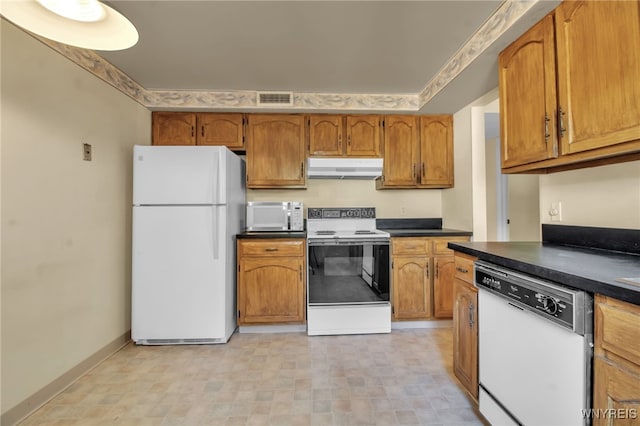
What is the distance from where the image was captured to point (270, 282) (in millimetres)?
2646

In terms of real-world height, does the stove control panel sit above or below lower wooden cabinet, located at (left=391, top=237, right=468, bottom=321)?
above

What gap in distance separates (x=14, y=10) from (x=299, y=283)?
2.35m

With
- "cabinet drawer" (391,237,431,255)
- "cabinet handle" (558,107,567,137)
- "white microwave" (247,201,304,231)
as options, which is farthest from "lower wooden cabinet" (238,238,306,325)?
"cabinet handle" (558,107,567,137)

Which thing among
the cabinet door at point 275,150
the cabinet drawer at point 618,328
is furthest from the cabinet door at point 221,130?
the cabinet drawer at point 618,328

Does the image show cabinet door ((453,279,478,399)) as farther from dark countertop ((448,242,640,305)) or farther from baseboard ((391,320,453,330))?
baseboard ((391,320,453,330))

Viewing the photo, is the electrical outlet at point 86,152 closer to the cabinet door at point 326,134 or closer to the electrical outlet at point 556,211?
the cabinet door at point 326,134

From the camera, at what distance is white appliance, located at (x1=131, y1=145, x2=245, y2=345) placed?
235 cm

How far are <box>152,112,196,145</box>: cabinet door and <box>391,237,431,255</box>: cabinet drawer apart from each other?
2.29 meters

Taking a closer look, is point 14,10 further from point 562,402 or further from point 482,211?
point 482,211

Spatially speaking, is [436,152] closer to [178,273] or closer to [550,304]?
[550,304]

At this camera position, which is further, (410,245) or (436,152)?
(436,152)

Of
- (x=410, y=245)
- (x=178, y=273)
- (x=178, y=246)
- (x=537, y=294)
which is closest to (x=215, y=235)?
(x=178, y=246)

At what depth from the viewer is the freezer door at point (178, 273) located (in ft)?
7.72

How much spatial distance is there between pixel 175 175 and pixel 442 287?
2668 mm
